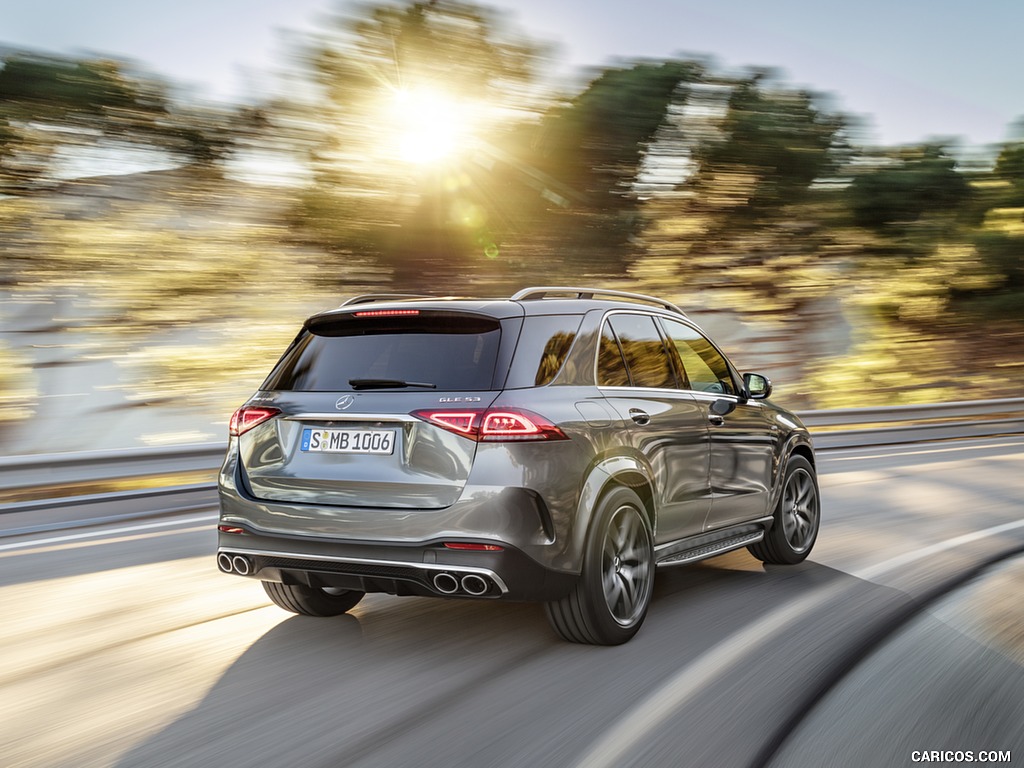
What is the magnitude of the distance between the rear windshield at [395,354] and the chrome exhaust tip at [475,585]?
797mm

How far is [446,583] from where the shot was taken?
451 centimetres

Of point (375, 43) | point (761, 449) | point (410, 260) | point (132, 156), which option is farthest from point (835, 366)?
point (761, 449)

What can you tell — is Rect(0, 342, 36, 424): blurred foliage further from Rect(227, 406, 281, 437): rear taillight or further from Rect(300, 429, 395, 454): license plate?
Rect(300, 429, 395, 454): license plate

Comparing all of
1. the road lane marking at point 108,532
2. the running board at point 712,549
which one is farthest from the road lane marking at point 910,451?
the road lane marking at point 108,532

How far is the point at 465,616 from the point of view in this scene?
5.68m

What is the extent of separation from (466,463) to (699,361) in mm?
2299

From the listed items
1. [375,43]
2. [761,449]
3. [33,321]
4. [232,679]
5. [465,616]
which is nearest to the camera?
[232,679]

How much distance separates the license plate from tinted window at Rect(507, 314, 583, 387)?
58 cm

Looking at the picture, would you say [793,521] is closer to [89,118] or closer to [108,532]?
[108,532]

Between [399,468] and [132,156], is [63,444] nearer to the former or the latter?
[132,156]

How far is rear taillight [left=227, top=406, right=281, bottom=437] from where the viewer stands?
197 inches

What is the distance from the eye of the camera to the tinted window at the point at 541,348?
4.77 metres

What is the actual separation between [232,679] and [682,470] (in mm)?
2499

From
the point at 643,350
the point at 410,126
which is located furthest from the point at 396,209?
the point at 643,350
